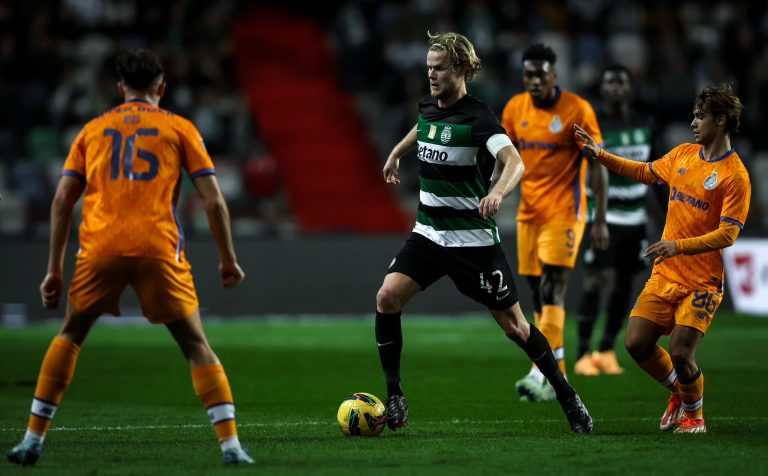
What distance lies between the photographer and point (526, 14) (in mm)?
22688

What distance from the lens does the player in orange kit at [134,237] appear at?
6406 millimetres

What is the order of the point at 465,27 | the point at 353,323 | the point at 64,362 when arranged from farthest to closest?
the point at 465,27 → the point at 353,323 → the point at 64,362

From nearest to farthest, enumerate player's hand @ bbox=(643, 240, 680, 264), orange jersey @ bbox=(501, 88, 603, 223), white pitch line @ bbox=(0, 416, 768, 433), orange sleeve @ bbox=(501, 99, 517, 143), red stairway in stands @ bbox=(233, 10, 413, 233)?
player's hand @ bbox=(643, 240, 680, 264), white pitch line @ bbox=(0, 416, 768, 433), orange jersey @ bbox=(501, 88, 603, 223), orange sleeve @ bbox=(501, 99, 517, 143), red stairway in stands @ bbox=(233, 10, 413, 233)

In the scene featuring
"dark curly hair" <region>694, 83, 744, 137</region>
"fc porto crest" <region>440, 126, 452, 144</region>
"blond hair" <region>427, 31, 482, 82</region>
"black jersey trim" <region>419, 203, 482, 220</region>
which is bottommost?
"black jersey trim" <region>419, 203, 482, 220</region>

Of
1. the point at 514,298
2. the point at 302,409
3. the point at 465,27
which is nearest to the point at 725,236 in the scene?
the point at 514,298

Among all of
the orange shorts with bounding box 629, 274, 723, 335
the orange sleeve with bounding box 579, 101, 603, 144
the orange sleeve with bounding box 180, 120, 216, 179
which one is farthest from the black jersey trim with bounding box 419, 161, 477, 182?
the orange sleeve with bounding box 579, 101, 603, 144

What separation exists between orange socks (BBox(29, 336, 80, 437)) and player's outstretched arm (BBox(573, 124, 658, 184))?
3.26m

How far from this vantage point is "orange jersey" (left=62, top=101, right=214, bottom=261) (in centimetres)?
641

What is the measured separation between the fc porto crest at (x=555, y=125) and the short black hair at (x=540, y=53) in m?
0.44

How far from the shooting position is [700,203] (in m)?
7.63

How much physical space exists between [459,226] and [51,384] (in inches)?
102

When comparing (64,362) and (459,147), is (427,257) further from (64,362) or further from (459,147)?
(64,362)

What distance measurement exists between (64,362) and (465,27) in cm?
1626

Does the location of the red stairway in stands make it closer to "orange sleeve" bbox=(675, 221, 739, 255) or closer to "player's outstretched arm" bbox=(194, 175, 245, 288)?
"orange sleeve" bbox=(675, 221, 739, 255)
